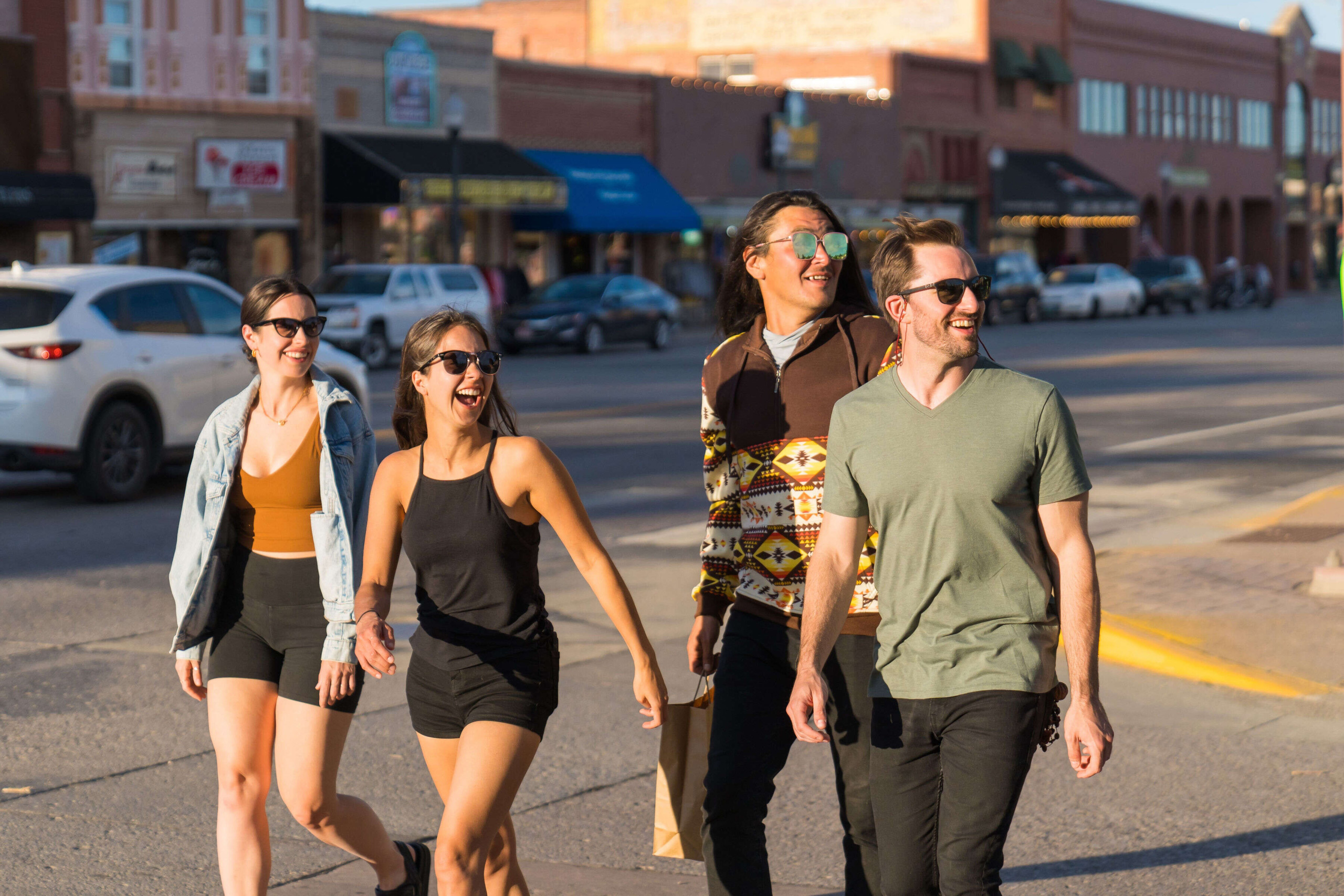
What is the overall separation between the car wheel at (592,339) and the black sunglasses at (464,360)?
28405 millimetres

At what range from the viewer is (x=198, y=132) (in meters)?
33.9

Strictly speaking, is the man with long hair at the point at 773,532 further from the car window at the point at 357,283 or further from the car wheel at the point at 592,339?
the car wheel at the point at 592,339

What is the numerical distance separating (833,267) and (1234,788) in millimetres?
2771

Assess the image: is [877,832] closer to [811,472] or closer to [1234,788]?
[811,472]

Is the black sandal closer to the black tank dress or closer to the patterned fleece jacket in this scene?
the black tank dress

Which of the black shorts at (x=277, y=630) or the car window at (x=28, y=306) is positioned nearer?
the black shorts at (x=277, y=630)

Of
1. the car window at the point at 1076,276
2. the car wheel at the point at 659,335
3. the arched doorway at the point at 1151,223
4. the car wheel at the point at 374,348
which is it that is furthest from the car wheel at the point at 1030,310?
the car wheel at the point at 374,348

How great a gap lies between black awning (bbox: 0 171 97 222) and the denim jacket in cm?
2711

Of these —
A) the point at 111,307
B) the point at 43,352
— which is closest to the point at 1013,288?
the point at 111,307

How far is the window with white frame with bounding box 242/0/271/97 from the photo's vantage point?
34.8 metres

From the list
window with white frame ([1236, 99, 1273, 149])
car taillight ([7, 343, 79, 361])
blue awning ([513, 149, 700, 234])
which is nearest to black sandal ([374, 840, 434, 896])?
car taillight ([7, 343, 79, 361])

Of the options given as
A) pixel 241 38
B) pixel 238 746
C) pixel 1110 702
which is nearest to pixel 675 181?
pixel 241 38

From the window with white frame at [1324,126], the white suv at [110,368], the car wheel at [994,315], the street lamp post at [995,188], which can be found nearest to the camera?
the white suv at [110,368]

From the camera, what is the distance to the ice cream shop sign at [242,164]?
111ft
